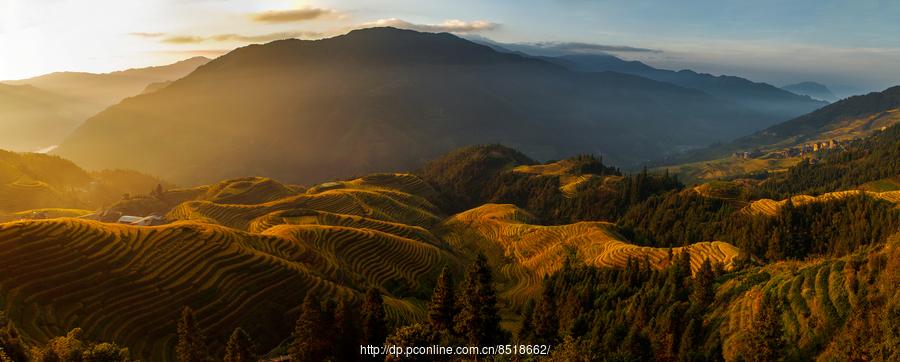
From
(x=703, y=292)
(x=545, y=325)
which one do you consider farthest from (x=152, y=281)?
(x=703, y=292)

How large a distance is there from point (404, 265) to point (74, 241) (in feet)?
182

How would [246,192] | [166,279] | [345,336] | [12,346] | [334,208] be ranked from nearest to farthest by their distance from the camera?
[12,346] → [345,336] → [166,279] → [334,208] → [246,192]

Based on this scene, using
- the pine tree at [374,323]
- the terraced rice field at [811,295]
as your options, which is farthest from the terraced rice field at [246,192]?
the terraced rice field at [811,295]

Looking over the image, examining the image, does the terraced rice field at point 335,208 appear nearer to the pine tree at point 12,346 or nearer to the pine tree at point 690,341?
the pine tree at point 12,346

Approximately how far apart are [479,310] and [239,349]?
20712 mm

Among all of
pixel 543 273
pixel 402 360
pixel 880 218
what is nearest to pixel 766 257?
pixel 880 218

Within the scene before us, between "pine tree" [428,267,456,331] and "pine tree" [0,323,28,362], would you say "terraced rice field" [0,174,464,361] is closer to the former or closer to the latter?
"pine tree" [0,323,28,362]

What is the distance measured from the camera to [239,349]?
39.8 m

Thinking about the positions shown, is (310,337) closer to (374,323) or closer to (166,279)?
(374,323)

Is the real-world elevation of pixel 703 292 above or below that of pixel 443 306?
below

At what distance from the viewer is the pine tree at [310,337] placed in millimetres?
41812

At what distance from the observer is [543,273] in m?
107

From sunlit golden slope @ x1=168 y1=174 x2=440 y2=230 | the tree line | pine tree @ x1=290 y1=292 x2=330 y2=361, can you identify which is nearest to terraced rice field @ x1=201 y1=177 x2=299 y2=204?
sunlit golden slope @ x1=168 y1=174 x2=440 y2=230

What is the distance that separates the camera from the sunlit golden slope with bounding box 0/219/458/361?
49.3 m
